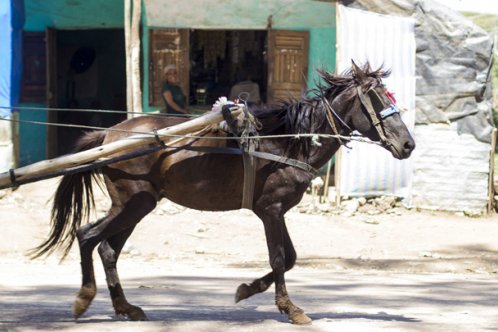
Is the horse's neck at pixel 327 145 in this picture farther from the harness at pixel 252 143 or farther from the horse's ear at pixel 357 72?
the horse's ear at pixel 357 72

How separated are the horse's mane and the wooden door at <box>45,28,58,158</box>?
8214mm

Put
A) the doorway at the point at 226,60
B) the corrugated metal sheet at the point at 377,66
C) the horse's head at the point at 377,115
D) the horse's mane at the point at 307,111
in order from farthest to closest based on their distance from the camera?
the doorway at the point at 226,60 < the corrugated metal sheet at the point at 377,66 < the horse's mane at the point at 307,111 < the horse's head at the point at 377,115

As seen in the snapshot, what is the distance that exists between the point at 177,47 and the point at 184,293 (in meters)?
6.78

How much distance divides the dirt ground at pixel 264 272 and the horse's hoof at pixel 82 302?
7 centimetres

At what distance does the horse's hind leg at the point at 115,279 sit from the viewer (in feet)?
22.9

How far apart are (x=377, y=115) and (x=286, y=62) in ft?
A: 25.7

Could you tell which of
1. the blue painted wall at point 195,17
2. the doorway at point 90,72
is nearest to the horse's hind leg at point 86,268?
the blue painted wall at point 195,17

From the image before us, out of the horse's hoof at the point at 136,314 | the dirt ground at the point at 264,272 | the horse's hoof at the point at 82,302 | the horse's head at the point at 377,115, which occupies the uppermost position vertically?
the horse's head at the point at 377,115

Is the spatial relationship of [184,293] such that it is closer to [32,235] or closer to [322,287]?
[322,287]

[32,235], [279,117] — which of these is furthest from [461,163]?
[279,117]

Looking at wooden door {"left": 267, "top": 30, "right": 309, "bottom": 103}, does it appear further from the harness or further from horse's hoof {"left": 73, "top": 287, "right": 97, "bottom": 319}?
horse's hoof {"left": 73, "top": 287, "right": 97, "bottom": 319}

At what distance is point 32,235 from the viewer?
11.7m

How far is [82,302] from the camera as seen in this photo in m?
6.94

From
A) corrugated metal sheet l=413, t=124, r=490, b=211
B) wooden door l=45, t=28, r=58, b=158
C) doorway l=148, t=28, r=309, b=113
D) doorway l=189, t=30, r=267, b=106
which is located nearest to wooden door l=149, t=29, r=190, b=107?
doorway l=148, t=28, r=309, b=113
